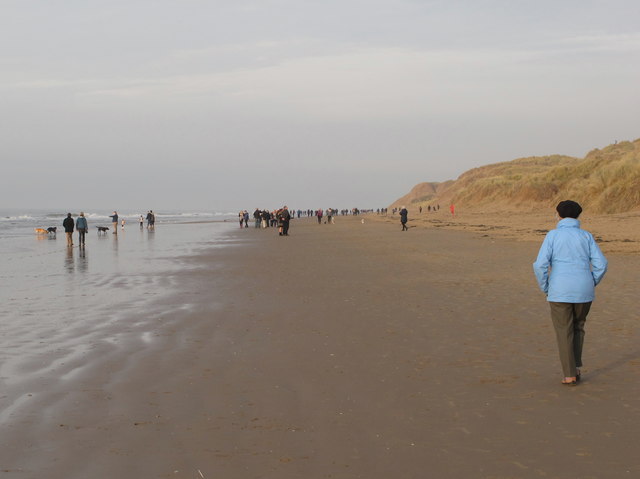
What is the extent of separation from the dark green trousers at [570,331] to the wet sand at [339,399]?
25 centimetres

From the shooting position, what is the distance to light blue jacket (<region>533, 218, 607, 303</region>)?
21.6ft

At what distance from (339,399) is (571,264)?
8.88 feet

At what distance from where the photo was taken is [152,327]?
1009cm

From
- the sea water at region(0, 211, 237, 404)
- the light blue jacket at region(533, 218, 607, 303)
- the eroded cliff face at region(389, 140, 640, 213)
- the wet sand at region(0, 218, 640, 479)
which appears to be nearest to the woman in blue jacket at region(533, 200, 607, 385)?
the light blue jacket at region(533, 218, 607, 303)

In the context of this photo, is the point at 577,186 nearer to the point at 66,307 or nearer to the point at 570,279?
the point at 66,307

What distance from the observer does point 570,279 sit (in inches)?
259

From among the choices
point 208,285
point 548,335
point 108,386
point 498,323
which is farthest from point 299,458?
point 208,285

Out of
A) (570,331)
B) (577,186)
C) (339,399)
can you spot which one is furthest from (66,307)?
(577,186)

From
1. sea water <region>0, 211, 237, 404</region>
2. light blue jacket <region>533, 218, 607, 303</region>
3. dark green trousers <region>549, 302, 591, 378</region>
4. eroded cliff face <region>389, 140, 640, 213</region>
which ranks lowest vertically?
sea water <region>0, 211, 237, 404</region>

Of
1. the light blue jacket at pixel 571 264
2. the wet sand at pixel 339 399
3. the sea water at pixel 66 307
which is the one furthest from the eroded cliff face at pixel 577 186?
A: the light blue jacket at pixel 571 264

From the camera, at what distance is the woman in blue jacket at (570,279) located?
657 centimetres

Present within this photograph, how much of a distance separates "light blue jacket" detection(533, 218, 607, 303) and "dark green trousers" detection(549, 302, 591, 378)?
0.10 meters

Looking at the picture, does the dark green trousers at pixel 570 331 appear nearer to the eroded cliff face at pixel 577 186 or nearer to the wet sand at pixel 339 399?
the wet sand at pixel 339 399

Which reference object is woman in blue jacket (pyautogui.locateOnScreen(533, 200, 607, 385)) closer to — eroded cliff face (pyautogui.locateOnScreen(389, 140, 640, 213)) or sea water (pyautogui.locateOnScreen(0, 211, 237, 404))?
sea water (pyautogui.locateOnScreen(0, 211, 237, 404))
